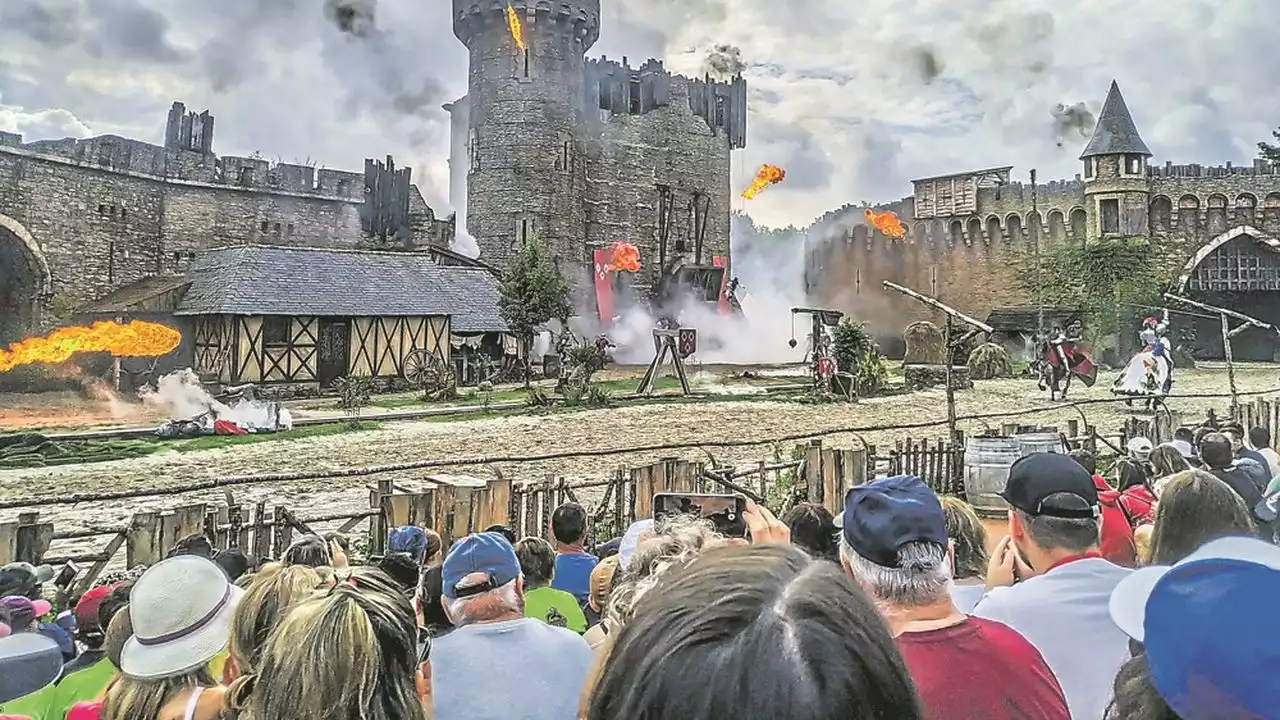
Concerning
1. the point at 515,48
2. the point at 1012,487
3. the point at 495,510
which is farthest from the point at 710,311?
the point at 1012,487

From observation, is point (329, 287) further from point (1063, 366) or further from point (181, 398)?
point (1063, 366)

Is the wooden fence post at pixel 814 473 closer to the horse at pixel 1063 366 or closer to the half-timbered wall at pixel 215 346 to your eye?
the horse at pixel 1063 366

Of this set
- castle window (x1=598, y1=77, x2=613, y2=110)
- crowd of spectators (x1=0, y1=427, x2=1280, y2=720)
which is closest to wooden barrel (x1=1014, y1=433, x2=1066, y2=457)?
crowd of spectators (x1=0, y1=427, x2=1280, y2=720)

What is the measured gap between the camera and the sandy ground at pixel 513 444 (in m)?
10.8

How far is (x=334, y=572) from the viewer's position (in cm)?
300

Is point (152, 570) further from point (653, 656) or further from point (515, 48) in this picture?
point (515, 48)

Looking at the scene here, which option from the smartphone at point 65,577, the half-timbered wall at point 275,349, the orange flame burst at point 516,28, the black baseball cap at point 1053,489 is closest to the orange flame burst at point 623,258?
the orange flame burst at point 516,28

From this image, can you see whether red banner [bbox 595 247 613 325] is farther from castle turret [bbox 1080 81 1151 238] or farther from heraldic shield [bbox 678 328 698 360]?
castle turret [bbox 1080 81 1151 238]

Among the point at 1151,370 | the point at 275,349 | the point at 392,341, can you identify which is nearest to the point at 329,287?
the point at 392,341

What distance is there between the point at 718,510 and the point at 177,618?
241cm

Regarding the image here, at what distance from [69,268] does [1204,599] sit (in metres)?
30.4

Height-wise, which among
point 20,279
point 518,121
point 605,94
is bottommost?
point 20,279

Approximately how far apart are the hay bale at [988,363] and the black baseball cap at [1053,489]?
2567 cm

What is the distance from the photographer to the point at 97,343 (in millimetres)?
22062
